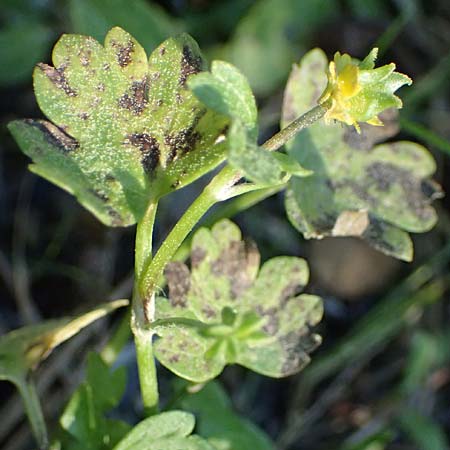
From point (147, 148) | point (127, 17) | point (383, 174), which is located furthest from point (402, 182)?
point (127, 17)

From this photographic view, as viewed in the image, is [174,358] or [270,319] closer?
[174,358]

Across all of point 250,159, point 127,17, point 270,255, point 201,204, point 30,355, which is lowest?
point 270,255

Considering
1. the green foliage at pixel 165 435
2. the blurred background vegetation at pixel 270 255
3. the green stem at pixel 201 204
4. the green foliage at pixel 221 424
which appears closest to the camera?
the green stem at pixel 201 204

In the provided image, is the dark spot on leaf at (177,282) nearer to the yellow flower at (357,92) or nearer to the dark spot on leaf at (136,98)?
the dark spot on leaf at (136,98)

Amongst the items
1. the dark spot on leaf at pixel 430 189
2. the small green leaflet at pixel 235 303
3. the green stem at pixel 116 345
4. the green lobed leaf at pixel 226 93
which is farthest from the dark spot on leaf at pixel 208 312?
the dark spot on leaf at pixel 430 189

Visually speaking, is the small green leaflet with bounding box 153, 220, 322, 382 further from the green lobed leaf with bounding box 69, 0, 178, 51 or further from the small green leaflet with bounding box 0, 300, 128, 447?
the green lobed leaf with bounding box 69, 0, 178, 51

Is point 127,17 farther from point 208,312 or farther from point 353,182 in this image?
point 208,312
